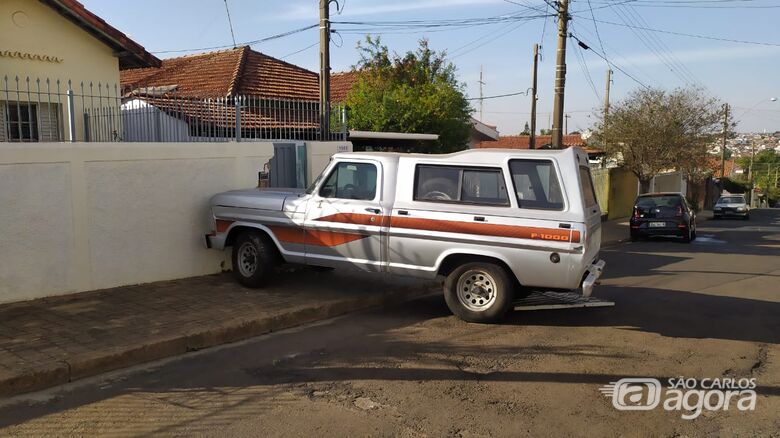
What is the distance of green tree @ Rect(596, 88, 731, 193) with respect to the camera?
26.9 m

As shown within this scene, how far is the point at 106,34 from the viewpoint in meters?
13.0

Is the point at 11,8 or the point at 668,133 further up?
the point at 11,8

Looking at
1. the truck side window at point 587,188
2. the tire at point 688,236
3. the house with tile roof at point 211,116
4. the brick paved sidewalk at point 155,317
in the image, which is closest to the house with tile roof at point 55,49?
the house with tile roof at point 211,116

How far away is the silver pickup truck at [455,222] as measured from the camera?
268 inches

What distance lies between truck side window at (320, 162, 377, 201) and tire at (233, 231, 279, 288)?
111 cm

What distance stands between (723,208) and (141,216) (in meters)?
34.2

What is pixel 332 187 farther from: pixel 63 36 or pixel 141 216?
pixel 63 36

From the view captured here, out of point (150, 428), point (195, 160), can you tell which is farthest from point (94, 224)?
point (150, 428)

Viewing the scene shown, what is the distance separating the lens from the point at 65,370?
5250mm

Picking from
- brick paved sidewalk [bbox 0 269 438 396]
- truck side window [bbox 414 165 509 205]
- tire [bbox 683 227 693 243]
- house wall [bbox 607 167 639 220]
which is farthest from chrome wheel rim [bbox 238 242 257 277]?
house wall [bbox 607 167 639 220]

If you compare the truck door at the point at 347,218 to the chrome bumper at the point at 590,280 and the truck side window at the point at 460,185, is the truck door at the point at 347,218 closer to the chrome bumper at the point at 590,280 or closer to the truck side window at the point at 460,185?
the truck side window at the point at 460,185

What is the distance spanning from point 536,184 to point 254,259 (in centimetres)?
387

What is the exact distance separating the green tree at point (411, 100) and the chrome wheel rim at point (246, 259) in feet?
25.6

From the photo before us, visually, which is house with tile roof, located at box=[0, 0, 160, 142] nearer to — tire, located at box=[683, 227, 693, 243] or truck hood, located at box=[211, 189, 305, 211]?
truck hood, located at box=[211, 189, 305, 211]
